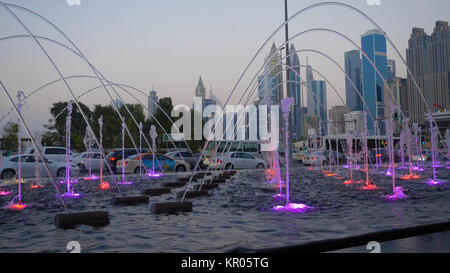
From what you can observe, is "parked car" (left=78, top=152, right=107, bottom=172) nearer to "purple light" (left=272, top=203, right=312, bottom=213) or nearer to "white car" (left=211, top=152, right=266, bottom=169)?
→ "white car" (left=211, top=152, right=266, bottom=169)

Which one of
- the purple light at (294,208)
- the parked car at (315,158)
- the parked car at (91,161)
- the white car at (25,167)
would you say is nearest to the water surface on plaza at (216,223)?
the purple light at (294,208)

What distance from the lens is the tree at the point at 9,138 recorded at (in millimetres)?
49281

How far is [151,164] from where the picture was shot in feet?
78.7

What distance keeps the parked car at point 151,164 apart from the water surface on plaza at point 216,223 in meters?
12.4

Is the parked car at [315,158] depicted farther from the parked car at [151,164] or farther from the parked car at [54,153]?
the parked car at [54,153]

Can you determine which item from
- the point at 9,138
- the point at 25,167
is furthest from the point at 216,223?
the point at 9,138

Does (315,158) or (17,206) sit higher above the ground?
(315,158)

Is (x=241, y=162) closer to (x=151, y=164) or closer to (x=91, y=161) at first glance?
(x=151, y=164)

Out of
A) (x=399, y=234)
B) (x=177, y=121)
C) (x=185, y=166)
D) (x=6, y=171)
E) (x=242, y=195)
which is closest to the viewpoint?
(x=399, y=234)

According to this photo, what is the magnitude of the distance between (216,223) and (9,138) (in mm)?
50868
